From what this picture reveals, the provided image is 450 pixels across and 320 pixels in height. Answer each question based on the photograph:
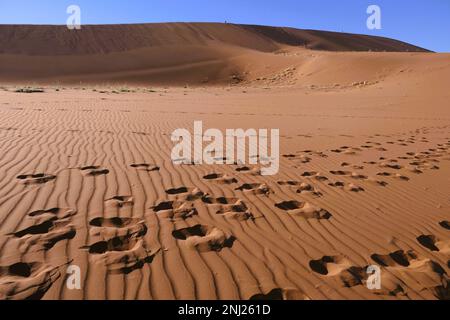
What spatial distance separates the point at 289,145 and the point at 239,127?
89.1 inches

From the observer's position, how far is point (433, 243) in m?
3.70

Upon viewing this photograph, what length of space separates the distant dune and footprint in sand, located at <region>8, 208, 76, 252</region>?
3109cm

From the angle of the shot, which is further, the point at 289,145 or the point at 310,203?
the point at 289,145

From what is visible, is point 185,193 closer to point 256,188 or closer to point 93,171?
point 256,188

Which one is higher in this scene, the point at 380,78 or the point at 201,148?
the point at 380,78

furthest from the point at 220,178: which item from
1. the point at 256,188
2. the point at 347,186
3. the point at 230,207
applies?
the point at 347,186

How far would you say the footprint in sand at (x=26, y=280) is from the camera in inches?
104

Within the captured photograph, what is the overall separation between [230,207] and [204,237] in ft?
2.50

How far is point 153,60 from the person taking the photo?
41.9 meters

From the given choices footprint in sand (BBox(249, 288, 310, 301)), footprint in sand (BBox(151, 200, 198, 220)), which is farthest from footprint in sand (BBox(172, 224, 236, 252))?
footprint in sand (BBox(249, 288, 310, 301))

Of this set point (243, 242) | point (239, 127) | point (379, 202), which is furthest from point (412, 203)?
point (239, 127)
